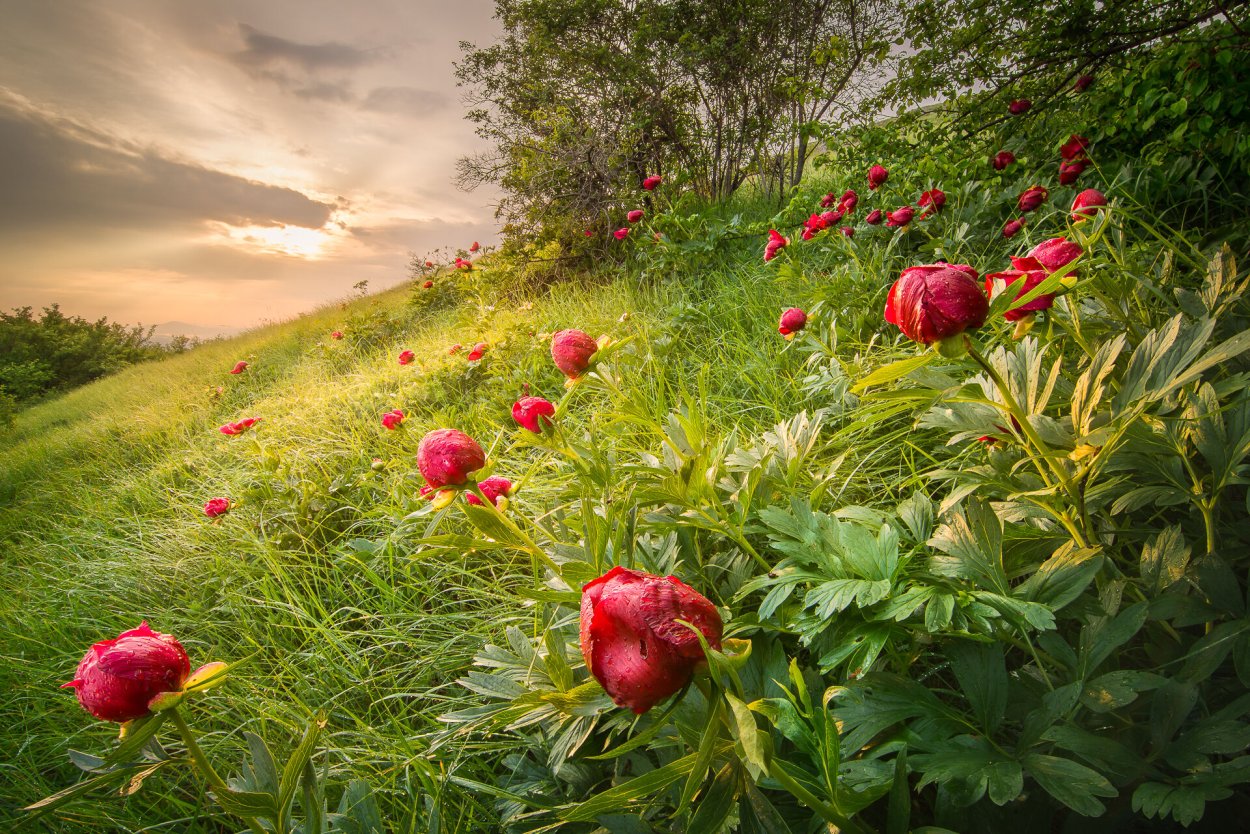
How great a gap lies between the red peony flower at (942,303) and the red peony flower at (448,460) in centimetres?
68

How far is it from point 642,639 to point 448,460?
0.54m

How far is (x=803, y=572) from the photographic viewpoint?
0.79 meters

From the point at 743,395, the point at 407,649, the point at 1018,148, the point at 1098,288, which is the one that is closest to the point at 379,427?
the point at 407,649

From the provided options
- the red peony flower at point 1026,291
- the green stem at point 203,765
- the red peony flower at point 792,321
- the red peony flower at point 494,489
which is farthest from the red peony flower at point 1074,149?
the green stem at point 203,765

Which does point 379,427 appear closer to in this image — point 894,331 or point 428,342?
point 428,342

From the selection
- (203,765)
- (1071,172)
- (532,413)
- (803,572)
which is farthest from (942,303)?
(1071,172)

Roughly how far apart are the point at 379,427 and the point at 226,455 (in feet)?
4.34

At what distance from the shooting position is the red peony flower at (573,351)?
1136 mm

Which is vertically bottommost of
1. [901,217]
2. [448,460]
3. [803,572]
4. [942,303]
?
[803,572]

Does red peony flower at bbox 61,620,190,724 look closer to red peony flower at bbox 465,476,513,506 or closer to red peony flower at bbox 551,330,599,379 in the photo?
red peony flower at bbox 465,476,513,506

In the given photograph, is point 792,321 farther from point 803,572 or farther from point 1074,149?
point 1074,149

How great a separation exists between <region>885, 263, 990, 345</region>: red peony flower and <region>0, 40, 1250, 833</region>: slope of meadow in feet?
0.20

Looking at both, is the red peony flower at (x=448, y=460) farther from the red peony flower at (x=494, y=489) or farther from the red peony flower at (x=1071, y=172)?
the red peony flower at (x=1071, y=172)

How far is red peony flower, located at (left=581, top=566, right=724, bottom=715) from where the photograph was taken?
46 centimetres
